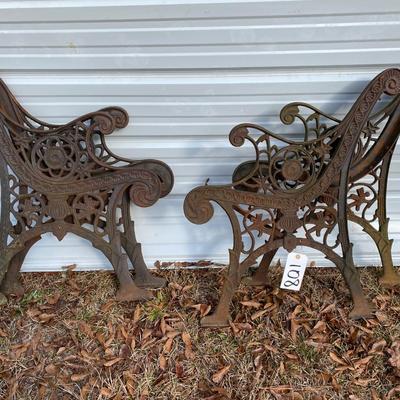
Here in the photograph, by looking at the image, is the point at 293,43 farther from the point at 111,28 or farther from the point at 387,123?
the point at 111,28

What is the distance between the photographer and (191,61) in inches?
77.5

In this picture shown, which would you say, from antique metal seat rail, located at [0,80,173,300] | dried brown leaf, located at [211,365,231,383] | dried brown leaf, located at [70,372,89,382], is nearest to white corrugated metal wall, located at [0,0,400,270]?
antique metal seat rail, located at [0,80,173,300]

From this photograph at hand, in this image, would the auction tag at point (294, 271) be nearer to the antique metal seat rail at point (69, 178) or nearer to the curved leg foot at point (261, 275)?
the curved leg foot at point (261, 275)

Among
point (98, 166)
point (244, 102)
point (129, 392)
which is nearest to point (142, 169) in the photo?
point (98, 166)

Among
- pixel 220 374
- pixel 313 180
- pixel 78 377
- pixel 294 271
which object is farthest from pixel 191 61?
pixel 78 377

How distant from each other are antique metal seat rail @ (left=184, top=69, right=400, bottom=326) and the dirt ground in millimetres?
136

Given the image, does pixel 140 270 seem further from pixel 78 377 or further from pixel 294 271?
pixel 294 271

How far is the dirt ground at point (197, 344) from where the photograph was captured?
1.97 m

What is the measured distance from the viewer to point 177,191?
7.63 ft

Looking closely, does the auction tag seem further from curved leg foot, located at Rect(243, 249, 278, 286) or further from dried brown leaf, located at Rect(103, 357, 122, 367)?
dried brown leaf, located at Rect(103, 357, 122, 367)

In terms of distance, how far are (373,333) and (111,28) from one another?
187 cm

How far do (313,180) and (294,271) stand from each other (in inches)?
19.0

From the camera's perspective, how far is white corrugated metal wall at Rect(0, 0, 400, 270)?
6.09ft

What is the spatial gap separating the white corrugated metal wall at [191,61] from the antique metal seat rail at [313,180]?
0.17m
